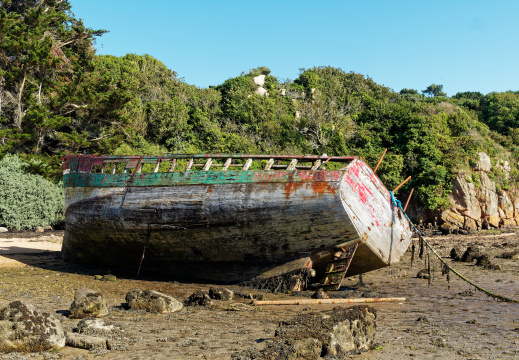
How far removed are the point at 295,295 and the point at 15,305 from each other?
17.9 feet

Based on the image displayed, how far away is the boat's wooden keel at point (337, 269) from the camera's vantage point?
29.5 feet

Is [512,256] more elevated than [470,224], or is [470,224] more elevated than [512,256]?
[470,224]

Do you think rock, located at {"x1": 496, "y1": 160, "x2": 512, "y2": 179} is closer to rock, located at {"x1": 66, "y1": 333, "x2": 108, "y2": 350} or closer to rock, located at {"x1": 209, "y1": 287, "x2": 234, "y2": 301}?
rock, located at {"x1": 209, "y1": 287, "x2": 234, "y2": 301}

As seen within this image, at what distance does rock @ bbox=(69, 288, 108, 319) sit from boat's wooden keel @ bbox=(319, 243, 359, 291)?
4.70m

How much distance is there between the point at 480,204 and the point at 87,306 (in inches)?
1142

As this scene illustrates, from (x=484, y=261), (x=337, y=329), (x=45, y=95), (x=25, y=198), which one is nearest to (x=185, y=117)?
(x=45, y=95)

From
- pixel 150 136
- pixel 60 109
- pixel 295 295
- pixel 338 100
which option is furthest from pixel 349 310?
pixel 338 100

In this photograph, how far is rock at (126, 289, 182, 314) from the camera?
278 inches

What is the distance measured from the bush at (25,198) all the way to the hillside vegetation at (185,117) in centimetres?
73

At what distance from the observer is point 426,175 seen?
1130 inches

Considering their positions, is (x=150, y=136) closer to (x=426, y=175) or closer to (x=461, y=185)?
(x=426, y=175)

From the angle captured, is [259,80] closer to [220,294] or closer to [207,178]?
[207,178]

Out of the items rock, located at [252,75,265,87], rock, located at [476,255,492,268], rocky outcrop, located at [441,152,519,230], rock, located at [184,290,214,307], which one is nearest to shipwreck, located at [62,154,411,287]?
rock, located at [184,290,214,307]

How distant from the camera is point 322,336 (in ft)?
15.9
